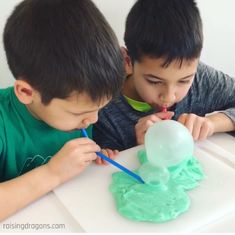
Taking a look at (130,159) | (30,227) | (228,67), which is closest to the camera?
(30,227)

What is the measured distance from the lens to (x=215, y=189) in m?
0.52

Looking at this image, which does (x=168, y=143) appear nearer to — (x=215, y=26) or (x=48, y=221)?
(x=48, y=221)

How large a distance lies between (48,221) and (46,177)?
0.07 m

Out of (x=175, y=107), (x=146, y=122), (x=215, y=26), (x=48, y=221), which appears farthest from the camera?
(x=215, y=26)

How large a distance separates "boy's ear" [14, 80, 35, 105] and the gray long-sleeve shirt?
0.86 feet

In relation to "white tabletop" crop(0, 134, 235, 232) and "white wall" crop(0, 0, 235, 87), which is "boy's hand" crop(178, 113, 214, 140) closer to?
"white tabletop" crop(0, 134, 235, 232)

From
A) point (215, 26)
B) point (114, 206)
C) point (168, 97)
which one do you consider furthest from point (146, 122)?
point (215, 26)

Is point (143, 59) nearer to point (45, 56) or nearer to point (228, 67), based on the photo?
point (45, 56)

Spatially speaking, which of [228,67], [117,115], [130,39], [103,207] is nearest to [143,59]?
[130,39]

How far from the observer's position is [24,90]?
560 millimetres

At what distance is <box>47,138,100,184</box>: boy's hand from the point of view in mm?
538

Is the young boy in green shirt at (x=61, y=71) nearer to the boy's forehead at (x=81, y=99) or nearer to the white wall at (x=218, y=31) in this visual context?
the boy's forehead at (x=81, y=99)

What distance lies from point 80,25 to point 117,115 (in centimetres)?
34

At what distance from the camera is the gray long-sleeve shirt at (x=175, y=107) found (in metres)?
0.81
